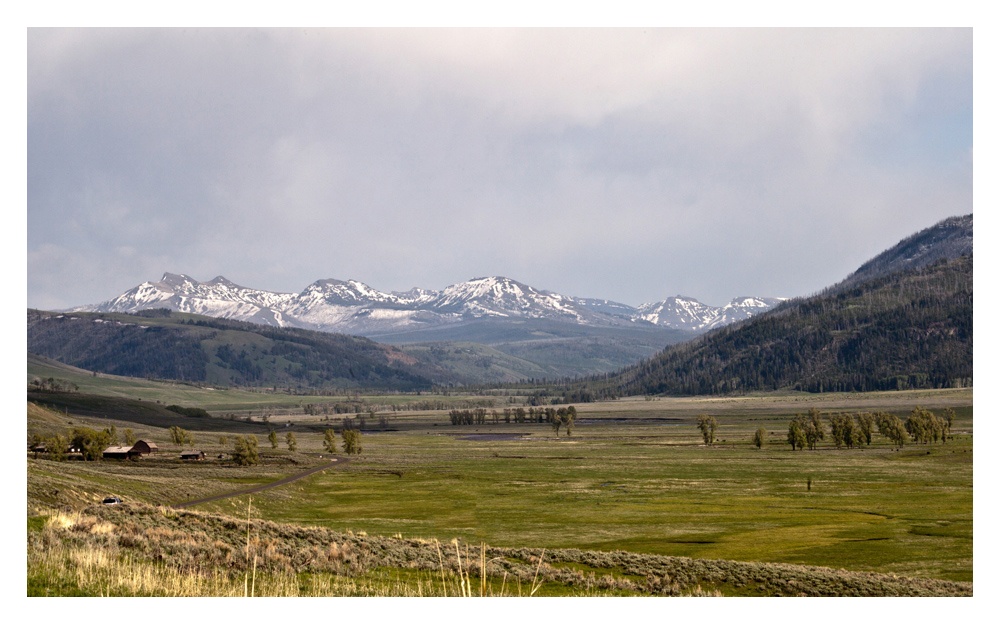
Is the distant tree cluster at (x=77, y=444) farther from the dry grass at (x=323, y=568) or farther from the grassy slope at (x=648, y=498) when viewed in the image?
the dry grass at (x=323, y=568)

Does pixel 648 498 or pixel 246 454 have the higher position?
pixel 648 498

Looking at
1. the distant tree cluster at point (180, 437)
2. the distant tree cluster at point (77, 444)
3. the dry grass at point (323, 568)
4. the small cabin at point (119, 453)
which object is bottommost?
the distant tree cluster at point (180, 437)

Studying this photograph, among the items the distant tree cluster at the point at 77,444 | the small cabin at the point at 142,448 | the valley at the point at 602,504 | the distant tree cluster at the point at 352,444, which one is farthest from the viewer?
the distant tree cluster at the point at 352,444

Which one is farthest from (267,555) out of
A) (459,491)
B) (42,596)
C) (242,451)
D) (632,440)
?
(632,440)

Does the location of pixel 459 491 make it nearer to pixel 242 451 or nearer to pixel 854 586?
pixel 242 451

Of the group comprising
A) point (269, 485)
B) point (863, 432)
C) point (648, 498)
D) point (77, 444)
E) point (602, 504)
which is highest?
point (77, 444)

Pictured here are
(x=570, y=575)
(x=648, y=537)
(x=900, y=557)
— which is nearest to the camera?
(x=570, y=575)

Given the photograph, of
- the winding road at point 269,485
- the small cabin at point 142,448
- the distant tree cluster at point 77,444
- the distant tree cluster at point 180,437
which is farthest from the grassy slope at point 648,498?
the distant tree cluster at point 180,437

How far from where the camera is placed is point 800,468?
395ft

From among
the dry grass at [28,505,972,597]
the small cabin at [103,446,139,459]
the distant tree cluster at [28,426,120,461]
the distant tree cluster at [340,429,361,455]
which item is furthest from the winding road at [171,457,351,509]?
the dry grass at [28,505,972,597]

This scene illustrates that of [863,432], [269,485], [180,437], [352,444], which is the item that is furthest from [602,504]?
[180,437]

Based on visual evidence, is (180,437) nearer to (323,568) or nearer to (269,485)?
(269,485)
